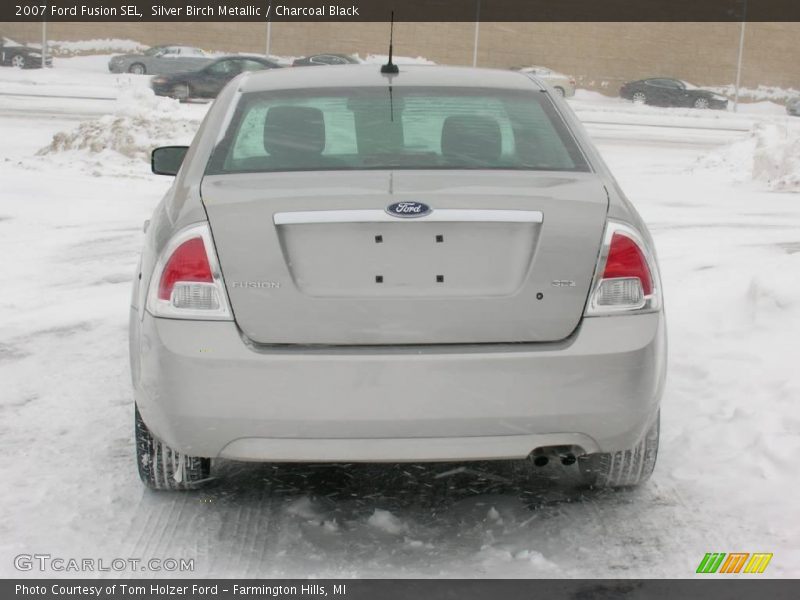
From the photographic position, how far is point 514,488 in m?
4.43

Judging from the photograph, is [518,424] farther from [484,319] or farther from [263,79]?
[263,79]

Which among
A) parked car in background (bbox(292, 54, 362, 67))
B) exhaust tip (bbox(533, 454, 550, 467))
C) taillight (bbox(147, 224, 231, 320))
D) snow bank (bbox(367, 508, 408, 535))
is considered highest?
taillight (bbox(147, 224, 231, 320))

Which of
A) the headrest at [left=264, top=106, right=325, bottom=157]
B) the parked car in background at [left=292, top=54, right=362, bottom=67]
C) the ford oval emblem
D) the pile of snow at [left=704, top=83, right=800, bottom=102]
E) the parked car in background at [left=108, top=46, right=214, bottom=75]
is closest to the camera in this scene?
the ford oval emblem

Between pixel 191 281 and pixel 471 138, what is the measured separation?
1.35m

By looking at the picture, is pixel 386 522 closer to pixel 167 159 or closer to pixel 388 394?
pixel 388 394

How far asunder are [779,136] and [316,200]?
14.3 metres

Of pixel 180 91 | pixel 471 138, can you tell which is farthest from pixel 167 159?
pixel 180 91

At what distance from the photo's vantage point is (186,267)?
11.9 feet

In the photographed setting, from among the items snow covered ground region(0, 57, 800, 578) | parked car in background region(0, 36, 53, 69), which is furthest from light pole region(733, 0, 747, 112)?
snow covered ground region(0, 57, 800, 578)

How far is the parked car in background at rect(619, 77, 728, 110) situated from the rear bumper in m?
42.6

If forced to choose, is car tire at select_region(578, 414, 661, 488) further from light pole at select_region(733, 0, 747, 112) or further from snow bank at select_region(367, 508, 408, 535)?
light pole at select_region(733, 0, 747, 112)

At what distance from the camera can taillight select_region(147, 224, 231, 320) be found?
11.7 ft
